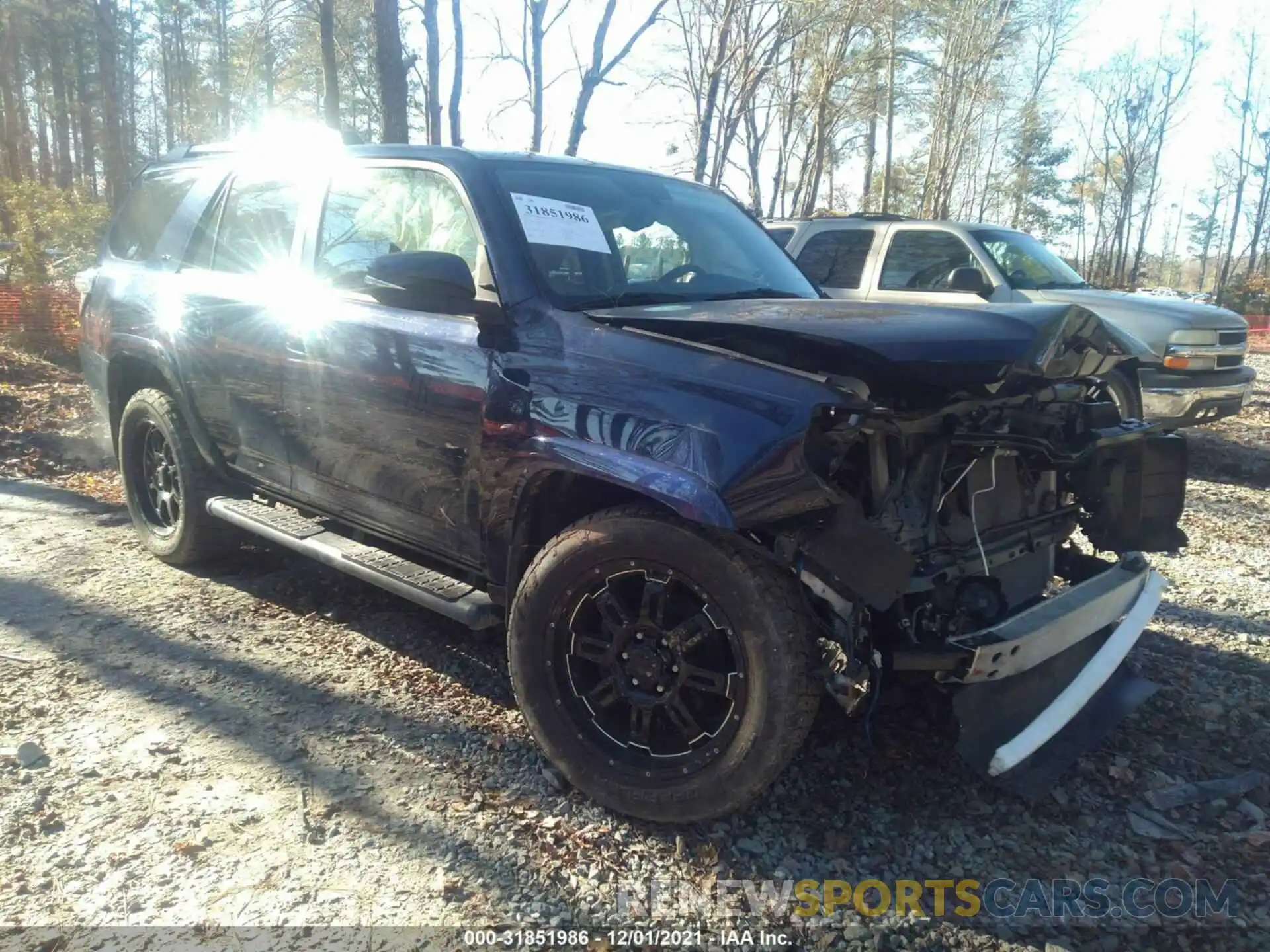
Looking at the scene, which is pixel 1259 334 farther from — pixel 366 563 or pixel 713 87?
pixel 366 563

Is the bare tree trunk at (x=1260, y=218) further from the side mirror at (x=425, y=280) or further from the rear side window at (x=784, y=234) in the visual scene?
the side mirror at (x=425, y=280)

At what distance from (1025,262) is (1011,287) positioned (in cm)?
59

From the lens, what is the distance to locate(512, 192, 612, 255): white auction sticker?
3.02 meters

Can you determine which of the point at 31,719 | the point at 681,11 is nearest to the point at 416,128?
the point at 681,11

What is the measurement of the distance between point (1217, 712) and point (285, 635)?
150 inches

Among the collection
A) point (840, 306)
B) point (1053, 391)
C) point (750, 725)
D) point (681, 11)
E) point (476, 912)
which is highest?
point (681, 11)

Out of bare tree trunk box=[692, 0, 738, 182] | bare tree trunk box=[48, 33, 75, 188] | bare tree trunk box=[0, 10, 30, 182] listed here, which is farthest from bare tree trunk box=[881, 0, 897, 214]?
bare tree trunk box=[48, 33, 75, 188]

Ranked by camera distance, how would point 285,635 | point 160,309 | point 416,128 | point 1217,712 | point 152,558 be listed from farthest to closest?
point 416,128
point 152,558
point 160,309
point 285,635
point 1217,712

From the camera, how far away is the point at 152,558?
15.6ft

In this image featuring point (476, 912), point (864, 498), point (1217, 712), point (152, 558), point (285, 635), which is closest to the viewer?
point (476, 912)

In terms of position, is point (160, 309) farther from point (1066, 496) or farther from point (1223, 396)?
point (1223, 396)

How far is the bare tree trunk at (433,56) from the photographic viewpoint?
49.0ft

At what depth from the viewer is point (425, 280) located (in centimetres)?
276

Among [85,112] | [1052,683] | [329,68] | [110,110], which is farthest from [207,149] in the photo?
[85,112]
